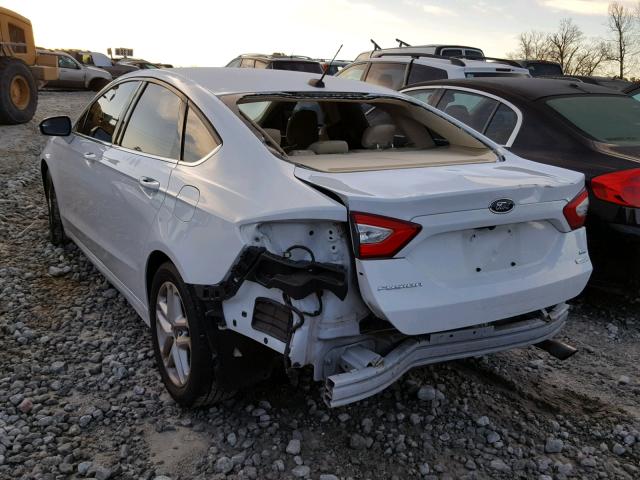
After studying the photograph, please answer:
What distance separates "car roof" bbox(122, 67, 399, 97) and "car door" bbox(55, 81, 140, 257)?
395mm

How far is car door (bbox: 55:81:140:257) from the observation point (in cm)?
410

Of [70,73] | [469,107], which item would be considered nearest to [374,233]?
[469,107]

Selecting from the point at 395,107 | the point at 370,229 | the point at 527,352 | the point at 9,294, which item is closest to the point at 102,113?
the point at 9,294

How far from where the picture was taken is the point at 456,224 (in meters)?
2.53

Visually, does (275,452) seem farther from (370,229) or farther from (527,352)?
(527,352)

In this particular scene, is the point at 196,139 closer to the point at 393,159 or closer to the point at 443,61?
the point at 393,159

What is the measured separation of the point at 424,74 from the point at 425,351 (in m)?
7.03

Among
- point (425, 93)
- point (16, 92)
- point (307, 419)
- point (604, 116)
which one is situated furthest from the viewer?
point (16, 92)

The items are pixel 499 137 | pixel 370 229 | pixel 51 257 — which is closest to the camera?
pixel 370 229

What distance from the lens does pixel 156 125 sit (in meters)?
3.58

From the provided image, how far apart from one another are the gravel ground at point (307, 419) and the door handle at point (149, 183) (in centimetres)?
106

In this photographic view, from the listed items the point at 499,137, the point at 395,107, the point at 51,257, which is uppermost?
the point at 395,107

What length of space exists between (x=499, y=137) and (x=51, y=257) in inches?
153

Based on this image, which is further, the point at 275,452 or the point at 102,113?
the point at 102,113
